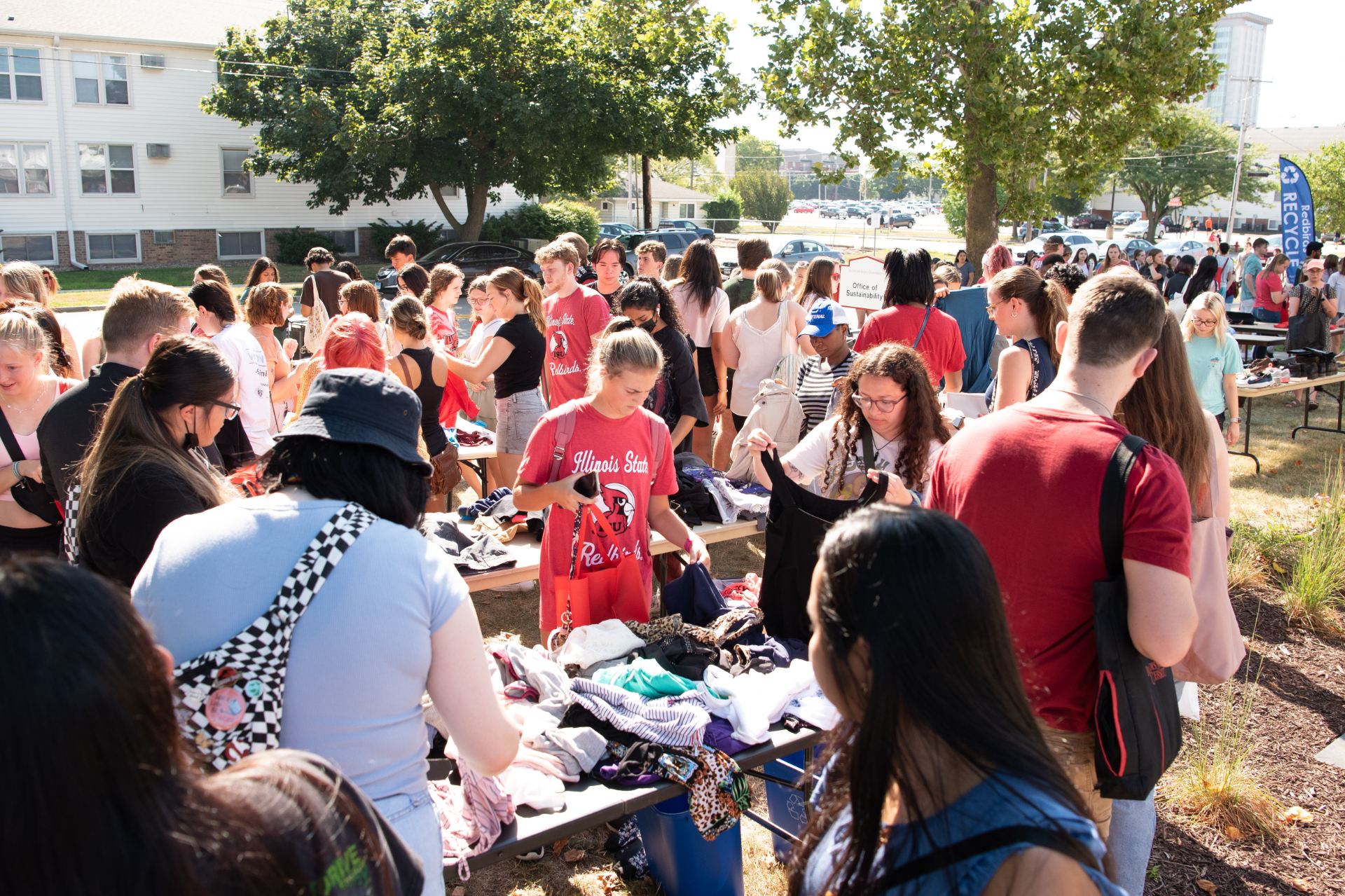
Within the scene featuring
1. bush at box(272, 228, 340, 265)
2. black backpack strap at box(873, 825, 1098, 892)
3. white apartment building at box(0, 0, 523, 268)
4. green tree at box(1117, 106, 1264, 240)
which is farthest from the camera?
green tree at box(1117, 106, 1264, 240)

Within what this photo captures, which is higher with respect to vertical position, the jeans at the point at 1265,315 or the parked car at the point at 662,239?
the parked car at the point at 662,239

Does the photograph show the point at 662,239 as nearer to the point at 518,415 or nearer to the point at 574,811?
the point at 518,415

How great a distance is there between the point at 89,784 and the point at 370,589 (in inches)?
28.3

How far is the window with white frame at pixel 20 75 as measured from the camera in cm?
2762

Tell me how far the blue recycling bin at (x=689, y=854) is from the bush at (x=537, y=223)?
3067cm

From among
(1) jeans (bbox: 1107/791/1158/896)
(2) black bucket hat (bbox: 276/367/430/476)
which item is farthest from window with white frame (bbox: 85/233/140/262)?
(1) jeans (bbox: 1107/791/1158/896)

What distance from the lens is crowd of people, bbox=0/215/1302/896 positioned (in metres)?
1.10

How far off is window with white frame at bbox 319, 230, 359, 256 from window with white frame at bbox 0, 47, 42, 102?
8.72 meters

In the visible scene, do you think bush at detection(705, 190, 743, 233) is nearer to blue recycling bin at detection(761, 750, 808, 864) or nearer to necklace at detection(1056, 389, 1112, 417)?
blue recycling bin at detection(761, 750, 808, 864)

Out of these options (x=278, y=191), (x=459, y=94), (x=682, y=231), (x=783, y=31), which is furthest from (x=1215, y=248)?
(x=278, y=191)

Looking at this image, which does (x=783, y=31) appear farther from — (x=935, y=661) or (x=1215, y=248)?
(x=935, y=661)

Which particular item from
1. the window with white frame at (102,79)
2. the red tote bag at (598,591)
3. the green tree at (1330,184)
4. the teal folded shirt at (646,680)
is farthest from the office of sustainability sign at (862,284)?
the green tree at (1330,184)

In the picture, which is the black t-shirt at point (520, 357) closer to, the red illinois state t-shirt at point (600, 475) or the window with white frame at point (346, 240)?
the red illinois state t-shirt at point (600, 475)

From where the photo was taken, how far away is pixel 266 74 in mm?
28094
